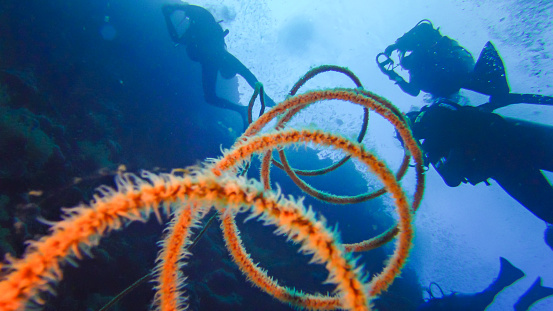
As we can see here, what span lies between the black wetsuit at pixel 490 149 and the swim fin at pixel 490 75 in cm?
165

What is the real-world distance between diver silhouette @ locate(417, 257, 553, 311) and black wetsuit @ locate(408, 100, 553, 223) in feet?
16.2

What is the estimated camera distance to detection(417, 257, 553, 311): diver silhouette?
8.80 metres

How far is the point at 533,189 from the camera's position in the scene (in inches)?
221

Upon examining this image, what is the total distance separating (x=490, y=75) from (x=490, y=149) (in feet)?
8.65

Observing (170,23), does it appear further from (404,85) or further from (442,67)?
(442,67)

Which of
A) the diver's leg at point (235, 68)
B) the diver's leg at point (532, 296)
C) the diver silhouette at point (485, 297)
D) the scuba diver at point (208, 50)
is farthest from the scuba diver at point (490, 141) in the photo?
the diver's leg at point (532, 296)

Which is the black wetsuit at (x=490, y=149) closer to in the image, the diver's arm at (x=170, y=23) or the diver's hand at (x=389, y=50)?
the diver's hand at (x=389, y=50)

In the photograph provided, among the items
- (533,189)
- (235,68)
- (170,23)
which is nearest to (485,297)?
(533,189)

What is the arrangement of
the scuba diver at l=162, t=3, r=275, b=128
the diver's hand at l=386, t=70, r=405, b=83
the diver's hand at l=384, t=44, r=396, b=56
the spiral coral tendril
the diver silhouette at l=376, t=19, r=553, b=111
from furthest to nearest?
the scuba diver at l=162, t=3, r=275, b=128 → the diver's hand at l=384, t=44, r=396, b=56 → the diver's hand at l=386, t=70, r=405, b=83 → the diver silhouette at l=376, t=19, r=553, b=111 → the spiral coral tendril

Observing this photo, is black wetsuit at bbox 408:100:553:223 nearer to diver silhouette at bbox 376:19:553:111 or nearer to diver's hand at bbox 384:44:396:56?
diver silhouette at bbox 376:19:553:111

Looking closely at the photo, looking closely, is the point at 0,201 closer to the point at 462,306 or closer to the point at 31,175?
the point at 31,175

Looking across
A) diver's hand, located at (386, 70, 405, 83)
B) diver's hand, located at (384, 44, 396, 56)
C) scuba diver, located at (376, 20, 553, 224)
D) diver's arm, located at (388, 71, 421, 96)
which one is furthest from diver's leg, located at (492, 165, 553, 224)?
diver's hand, located at (384, 44, 396, 56)

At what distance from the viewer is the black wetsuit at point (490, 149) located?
551 cm

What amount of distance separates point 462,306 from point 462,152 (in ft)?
23.4
